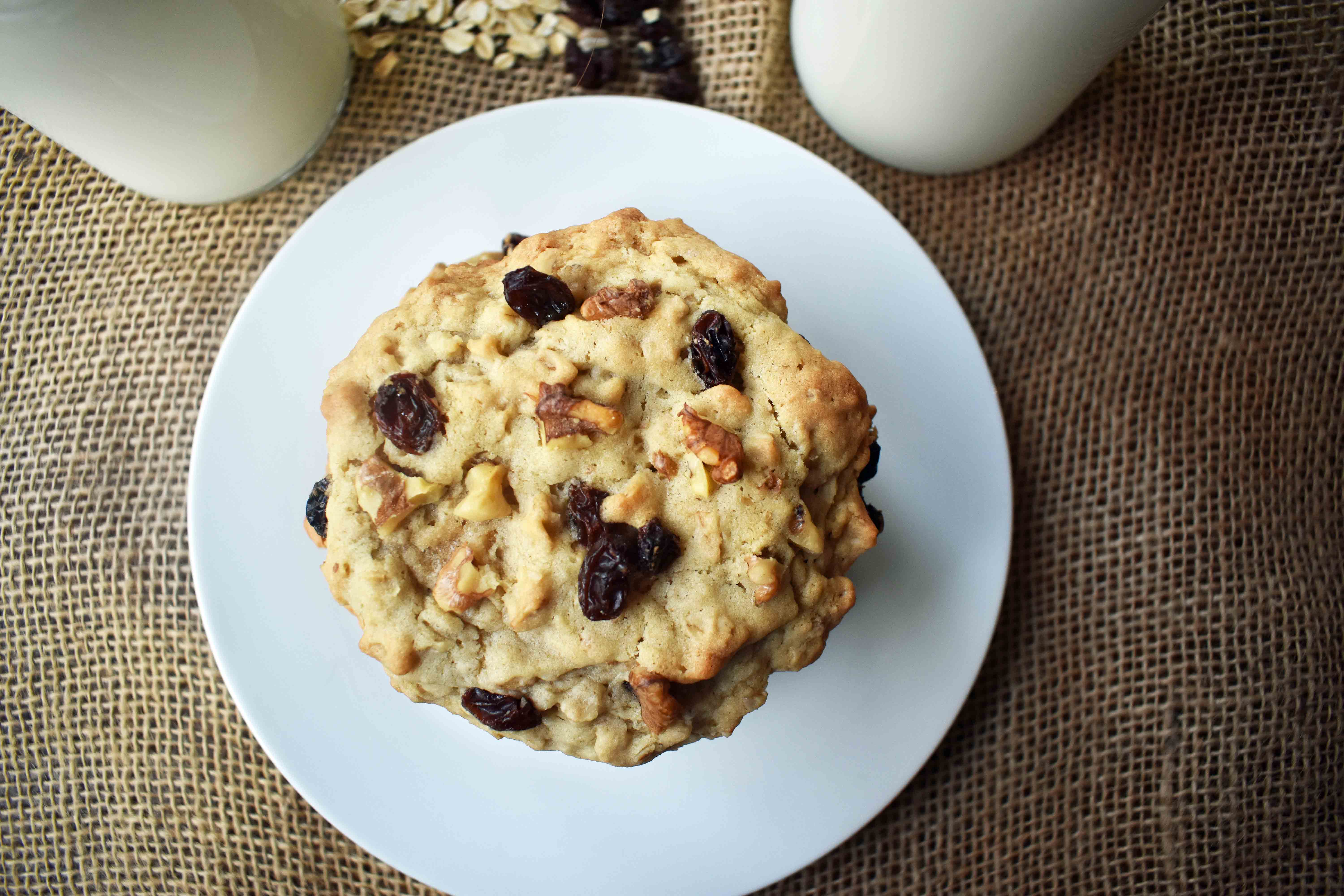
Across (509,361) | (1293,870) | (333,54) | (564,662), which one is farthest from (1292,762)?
(333,54)

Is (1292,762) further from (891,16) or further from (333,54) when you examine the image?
(333,54)

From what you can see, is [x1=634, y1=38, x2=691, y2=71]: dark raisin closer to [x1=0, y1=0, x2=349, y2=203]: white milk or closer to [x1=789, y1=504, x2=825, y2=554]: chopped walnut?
[x1=0, y1=0, x2=349, y2=203]: white milk

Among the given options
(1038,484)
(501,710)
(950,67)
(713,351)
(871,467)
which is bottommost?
(1038,484)

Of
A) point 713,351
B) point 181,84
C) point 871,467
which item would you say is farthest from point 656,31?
point 871,467

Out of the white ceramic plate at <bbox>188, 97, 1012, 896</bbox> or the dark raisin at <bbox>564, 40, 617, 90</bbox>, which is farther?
the dark raisin at <bbox>564, 40, 617, 90</bbox>

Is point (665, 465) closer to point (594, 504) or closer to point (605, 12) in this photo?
point (594, 504)

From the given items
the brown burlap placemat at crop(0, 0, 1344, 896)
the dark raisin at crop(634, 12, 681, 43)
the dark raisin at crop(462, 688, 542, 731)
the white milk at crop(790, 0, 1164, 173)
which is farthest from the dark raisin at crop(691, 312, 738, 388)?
the dark raisin at crop(634, 12, 681, 43)
